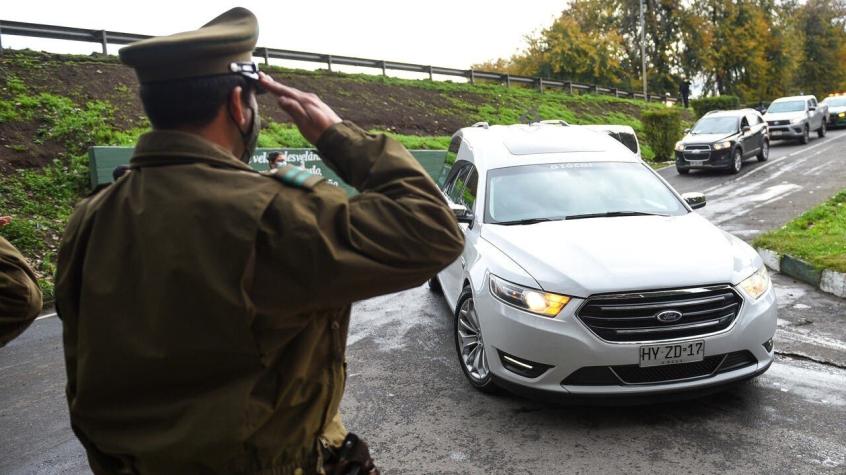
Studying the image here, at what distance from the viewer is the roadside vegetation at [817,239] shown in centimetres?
756

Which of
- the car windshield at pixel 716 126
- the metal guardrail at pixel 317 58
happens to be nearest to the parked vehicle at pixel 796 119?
the car windshield at pixel 716 126

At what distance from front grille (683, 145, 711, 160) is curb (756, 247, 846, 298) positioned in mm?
10762

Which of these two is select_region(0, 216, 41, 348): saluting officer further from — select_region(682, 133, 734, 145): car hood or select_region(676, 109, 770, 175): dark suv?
select_region(682, 133, 734, 145): car hood

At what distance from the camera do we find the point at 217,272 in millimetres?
1340

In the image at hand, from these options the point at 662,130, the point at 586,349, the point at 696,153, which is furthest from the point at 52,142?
the point at 662,130

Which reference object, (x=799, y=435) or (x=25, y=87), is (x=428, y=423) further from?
(x=25, y=87)

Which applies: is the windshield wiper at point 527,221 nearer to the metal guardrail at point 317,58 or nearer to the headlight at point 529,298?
the headlight at point 529,298

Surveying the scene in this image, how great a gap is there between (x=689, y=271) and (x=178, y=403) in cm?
351

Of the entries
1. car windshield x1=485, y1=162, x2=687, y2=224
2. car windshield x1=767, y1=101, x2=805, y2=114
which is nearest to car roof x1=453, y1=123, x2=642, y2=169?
car windshield x1=485, y1=162, x2=687, y2=224

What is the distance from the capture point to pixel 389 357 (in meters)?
5.69

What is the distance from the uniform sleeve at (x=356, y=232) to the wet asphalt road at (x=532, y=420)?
8.40ft

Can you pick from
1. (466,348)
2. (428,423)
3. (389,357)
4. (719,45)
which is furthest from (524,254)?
(719,45)

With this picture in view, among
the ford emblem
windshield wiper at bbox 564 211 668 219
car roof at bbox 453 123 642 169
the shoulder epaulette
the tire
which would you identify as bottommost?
the tire

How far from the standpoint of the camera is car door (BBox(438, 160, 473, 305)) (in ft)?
18.8
